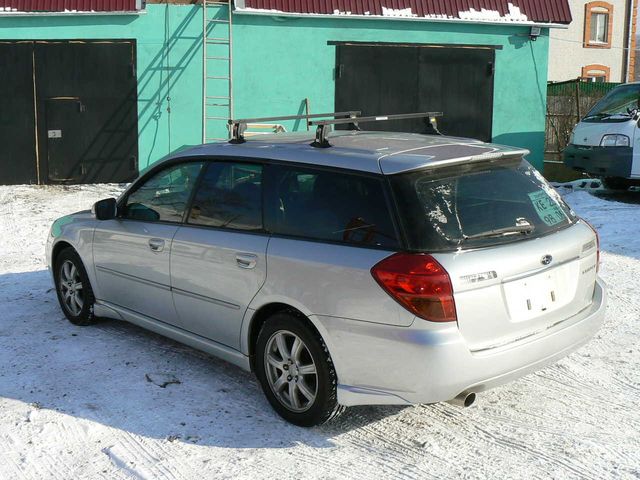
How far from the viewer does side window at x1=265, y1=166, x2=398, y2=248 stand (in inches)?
168

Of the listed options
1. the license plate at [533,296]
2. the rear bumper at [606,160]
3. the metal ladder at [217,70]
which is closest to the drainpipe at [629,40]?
the rear bumper at [606,160]

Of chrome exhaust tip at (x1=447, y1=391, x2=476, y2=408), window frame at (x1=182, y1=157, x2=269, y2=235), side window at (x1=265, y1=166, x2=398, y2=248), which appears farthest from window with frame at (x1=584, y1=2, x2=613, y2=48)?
chrome exhaust tip at (x1=447, y1=391, x2=476, y2=408)

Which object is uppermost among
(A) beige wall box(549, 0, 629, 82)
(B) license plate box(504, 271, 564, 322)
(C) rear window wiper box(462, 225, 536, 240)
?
(A) beige wall box(549, 0, 629, 82)

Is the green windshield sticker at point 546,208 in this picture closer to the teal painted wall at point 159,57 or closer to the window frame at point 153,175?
the window frame at point 153,175

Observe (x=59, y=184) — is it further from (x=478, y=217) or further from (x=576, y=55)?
(x=576, y=55)

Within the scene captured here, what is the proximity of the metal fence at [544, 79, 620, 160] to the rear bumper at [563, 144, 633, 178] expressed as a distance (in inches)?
213

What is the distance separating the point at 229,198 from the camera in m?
5.14

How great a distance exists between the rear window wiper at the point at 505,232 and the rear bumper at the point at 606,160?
988 cm

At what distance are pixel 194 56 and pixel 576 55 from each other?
2900cm

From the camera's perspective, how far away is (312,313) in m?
4.36

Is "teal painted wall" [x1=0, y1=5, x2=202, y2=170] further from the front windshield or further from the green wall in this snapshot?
the front windshield

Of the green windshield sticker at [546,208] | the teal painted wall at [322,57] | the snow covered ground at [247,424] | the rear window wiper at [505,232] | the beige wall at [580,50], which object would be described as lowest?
the snow covered ground at [247,424]

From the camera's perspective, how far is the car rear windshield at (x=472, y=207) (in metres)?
4.14

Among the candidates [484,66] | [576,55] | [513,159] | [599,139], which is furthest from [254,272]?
[576,55]
